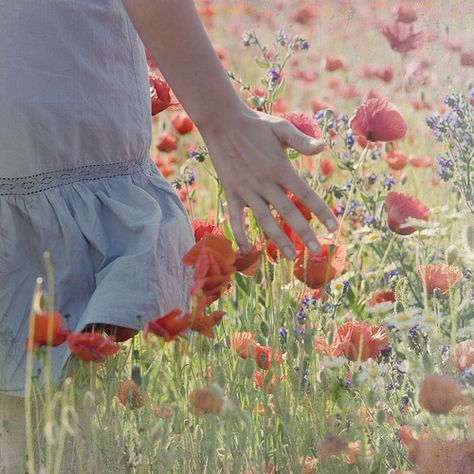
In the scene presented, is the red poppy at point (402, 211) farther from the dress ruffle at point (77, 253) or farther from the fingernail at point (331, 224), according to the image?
the fingernail at point (331, 224)

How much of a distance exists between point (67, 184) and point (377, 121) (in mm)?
535

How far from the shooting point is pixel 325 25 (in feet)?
7.84

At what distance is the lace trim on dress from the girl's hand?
0.24 metres

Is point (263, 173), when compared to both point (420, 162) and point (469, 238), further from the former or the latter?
point (420, 162)

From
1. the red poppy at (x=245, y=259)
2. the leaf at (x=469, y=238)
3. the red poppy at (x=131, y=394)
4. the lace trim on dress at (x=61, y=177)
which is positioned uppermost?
the lace trim on dress at (x=61, y=177)

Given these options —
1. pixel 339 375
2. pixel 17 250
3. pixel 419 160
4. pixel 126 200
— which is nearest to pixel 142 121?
pixel 126 200

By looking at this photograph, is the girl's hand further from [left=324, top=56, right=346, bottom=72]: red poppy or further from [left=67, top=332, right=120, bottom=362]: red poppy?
[left=324, top=56, right=346, bottom=72]: red poppy

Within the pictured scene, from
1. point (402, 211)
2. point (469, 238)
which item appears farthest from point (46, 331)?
point (402, 211)

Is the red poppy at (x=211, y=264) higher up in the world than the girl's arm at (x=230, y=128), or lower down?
lower down

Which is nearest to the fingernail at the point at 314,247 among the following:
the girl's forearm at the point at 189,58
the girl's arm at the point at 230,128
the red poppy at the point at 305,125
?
the girl's arm at the point at 230,128

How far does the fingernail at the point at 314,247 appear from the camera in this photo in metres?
1.14

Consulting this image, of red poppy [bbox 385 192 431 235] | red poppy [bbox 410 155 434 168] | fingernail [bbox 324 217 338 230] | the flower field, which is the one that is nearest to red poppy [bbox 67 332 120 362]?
the flower field

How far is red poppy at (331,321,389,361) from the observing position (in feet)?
4.41

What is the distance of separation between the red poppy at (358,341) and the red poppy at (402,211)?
334 mm
